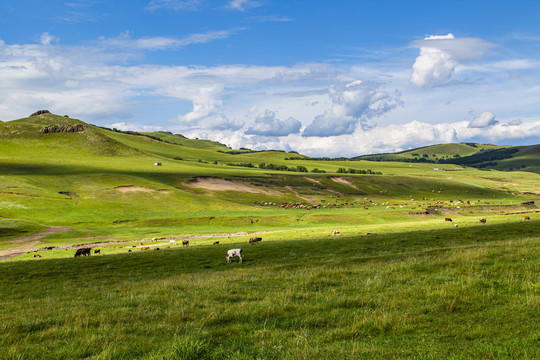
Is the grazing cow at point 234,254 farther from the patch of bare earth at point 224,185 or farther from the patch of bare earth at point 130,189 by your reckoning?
the patch of bare earth at point 224,185

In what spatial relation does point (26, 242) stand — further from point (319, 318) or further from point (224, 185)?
point (224, 185)

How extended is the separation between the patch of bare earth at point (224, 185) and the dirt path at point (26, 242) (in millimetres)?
73522

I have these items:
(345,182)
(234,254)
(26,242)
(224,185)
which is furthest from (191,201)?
(345,182)

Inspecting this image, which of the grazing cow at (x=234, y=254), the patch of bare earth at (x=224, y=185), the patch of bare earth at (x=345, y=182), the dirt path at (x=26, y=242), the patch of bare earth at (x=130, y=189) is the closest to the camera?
the grazing cow at (x=234, y=254)

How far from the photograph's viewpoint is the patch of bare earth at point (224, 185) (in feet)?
501

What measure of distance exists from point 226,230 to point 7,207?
62.5 metres

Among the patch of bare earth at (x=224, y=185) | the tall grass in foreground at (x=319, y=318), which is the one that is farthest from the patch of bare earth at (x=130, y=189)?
the tall grass in foreground at (x=319, y=318)

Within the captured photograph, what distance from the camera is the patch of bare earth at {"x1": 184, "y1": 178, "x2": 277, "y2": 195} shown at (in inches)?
6008

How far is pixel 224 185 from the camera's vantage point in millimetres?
157500

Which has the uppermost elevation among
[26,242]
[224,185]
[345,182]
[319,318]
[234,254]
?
[224,185]

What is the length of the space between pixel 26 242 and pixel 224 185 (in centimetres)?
9322

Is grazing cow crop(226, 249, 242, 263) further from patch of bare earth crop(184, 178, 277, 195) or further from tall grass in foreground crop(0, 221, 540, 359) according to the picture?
patch of bare earth crop(184, 178, 277, 195)

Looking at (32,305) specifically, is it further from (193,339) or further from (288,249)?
(288,249)

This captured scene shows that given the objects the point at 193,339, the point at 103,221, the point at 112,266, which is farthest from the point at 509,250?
the point at 103,221
